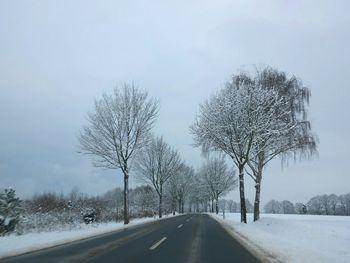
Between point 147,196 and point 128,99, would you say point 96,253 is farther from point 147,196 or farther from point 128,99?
point 147,196

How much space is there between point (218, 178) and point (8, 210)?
63.8 metres

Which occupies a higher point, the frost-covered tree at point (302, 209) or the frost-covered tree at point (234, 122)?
the frost-covered tree at point (234, 122)

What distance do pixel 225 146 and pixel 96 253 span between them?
771 inches

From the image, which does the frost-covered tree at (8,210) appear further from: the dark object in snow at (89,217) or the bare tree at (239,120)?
the bare tree at (239,120)

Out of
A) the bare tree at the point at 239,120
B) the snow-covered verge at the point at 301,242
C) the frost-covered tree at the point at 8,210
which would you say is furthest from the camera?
the bare tree at the point at 239,120

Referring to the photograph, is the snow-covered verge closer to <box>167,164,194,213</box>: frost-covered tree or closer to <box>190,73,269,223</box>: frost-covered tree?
<box>190,73,269,223</box>: frost-covered tree

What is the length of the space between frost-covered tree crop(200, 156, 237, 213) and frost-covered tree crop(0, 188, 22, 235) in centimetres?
6155

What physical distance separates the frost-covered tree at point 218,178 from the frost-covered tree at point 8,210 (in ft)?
202

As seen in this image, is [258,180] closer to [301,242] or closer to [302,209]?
[301,242]

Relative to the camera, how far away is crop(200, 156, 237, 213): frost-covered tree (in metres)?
79.7

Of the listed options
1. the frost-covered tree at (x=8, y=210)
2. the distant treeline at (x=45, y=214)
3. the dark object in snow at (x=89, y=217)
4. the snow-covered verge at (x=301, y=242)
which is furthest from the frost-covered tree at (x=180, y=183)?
the frost-covered tree at (x=8, y=210)

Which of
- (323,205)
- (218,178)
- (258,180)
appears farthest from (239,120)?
(323,205)

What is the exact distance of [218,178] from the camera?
262 ft

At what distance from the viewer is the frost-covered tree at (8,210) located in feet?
60.5
